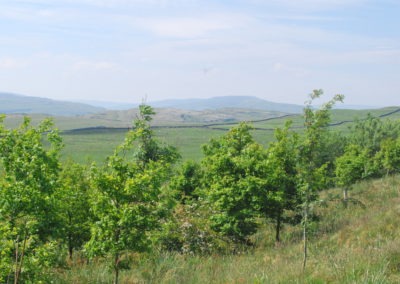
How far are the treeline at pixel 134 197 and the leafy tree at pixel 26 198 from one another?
24 millimetres

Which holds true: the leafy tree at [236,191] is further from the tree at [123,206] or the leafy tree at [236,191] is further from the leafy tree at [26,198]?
the leafy tree at [26,198]

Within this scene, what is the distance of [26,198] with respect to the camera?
29.1 ft

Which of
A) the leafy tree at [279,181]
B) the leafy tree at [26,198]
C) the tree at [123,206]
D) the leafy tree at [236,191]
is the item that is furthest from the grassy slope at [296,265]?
the leafy tree at [26,198]

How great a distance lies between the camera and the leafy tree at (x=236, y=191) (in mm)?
20984

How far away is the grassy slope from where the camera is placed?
10005 mm

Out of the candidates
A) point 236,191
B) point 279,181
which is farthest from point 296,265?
point 279,181

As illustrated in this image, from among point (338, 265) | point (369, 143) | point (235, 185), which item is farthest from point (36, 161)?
point (369, 143)

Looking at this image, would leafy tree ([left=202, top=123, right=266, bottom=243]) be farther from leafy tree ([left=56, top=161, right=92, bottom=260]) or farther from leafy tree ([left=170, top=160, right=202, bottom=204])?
leafy tree ([left=170, top=160, right=202, bottom=204])

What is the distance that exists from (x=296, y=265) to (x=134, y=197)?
225 inches

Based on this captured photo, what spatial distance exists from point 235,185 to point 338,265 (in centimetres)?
1084

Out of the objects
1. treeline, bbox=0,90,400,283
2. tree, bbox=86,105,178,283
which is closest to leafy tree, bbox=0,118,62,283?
treeline, bbox=0,90,400,283

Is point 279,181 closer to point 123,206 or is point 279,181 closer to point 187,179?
point 123,206

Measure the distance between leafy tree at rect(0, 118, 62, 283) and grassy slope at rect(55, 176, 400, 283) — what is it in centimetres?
433

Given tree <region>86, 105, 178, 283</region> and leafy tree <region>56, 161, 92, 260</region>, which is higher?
tree <region>86, 105, 178, 283</region>
